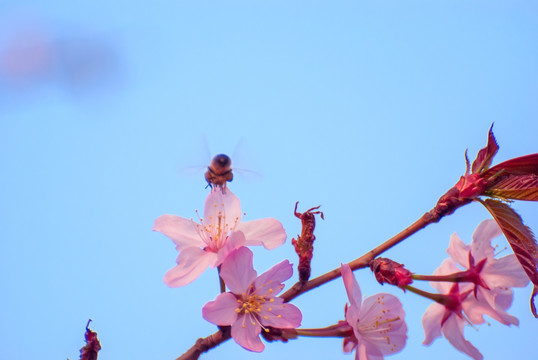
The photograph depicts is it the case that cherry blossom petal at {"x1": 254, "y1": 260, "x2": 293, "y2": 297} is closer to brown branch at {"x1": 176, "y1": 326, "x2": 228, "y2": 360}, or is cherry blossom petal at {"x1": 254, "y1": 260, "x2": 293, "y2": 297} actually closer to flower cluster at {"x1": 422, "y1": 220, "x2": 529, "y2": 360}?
brown branch at {"x1": 176, "y1": 326, "x2": 228, "y2": 360}

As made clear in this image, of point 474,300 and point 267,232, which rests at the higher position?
point 267,232

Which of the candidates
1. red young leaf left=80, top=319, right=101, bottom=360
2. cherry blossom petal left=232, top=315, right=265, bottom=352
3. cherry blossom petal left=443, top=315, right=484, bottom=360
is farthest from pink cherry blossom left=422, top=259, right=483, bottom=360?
red young leaf left=80, top=319, right=101, bottom=360

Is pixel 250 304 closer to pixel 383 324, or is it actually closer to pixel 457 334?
pixel 383 324

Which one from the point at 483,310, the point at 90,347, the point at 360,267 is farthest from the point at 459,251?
the point at 90,347

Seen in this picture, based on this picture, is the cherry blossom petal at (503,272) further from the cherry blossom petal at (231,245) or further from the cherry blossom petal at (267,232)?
the cherry blossom petal at (231,245)

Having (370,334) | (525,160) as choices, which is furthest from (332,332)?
(525,160)

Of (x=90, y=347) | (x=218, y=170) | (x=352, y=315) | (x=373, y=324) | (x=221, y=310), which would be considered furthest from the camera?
(x=218, y=170)
